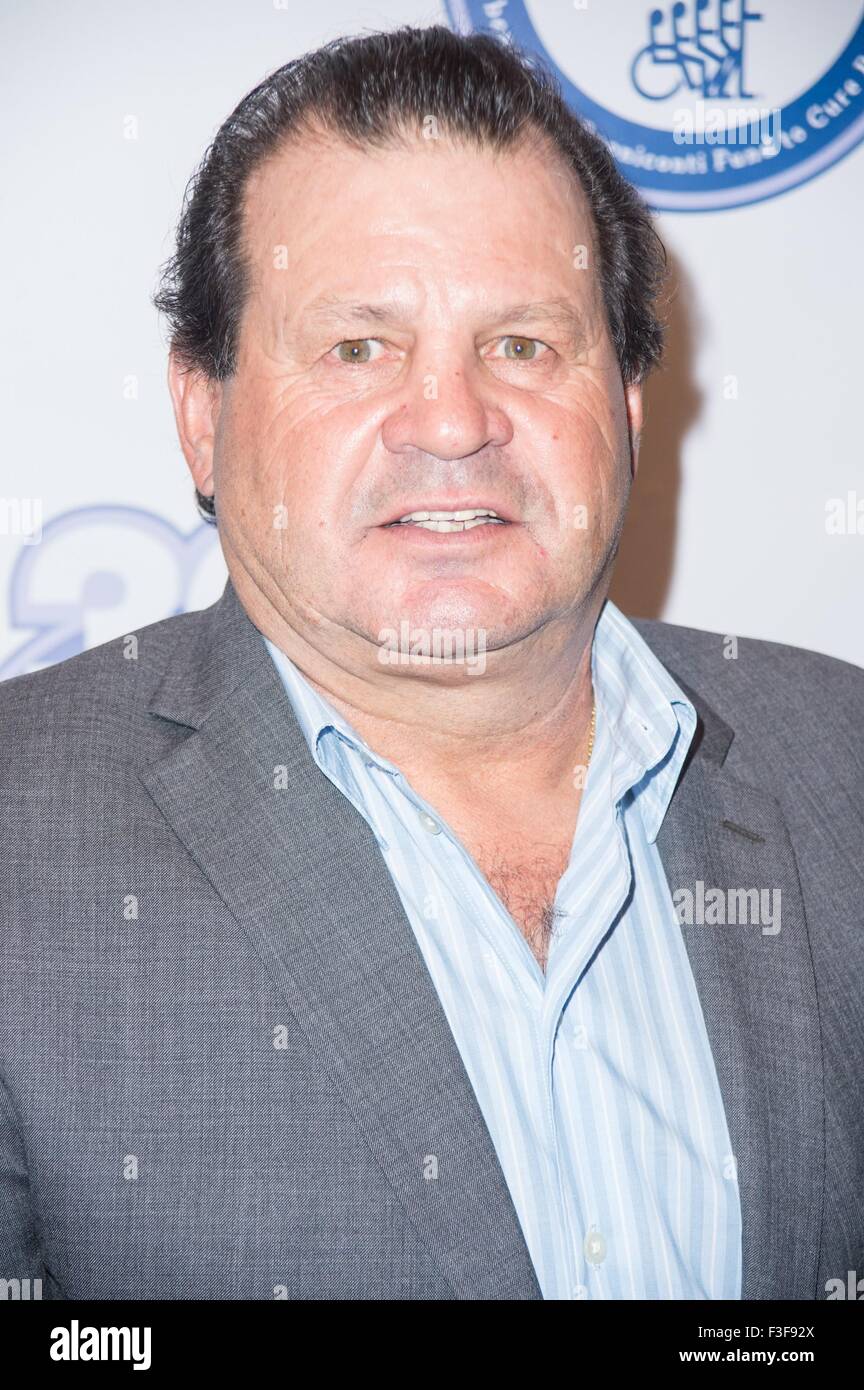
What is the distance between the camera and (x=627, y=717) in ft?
6.36

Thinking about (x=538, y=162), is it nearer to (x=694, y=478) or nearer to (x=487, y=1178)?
(x=694, y=478)

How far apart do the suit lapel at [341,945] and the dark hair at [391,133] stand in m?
0.52

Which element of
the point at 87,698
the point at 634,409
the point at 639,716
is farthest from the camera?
the point at 634,409

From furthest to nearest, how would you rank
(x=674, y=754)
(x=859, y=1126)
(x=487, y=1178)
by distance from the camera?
(x=674, y=754)
(x=859, y=1126)
(x=487, y=1178)

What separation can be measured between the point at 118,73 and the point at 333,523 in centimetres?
111

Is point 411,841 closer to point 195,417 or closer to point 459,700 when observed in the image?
point 459,700

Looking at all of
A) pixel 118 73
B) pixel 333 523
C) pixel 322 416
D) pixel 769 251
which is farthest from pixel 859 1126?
pixel 118 73

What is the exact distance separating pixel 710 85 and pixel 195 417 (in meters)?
1.24

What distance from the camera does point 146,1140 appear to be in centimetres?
150

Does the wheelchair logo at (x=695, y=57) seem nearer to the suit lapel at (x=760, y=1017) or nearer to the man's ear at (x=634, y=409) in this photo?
the man's ear at (x=634, y=409)

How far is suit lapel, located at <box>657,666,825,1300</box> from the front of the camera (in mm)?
1626

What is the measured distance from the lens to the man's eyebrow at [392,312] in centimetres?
168

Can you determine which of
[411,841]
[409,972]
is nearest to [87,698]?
[411,841]

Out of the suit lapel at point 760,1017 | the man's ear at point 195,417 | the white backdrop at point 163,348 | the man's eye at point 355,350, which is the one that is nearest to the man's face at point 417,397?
the man's eye at point 355,350
